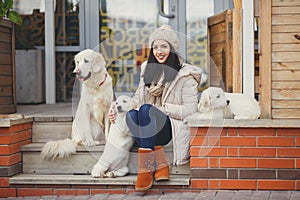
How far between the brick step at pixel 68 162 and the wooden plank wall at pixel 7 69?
0.73 m

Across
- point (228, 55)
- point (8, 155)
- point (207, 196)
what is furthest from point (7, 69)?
point (207, 196)

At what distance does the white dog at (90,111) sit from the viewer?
4188 millimetres

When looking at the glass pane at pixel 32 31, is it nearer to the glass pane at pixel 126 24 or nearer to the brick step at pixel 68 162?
the glass pane at pixel 126 24

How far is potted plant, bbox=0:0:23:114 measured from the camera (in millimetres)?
4969

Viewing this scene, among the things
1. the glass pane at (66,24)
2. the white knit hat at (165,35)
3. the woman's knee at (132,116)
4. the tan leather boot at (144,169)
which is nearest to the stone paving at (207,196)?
the tan leather boot at (144,169)

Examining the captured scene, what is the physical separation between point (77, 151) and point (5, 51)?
129 cm

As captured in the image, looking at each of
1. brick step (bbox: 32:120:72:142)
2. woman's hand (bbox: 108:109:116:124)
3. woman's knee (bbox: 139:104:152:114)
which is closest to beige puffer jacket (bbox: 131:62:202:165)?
woman's knee (bbox: 139:104:152:114)

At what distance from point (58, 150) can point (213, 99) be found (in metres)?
1.16

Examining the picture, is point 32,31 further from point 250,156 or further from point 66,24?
point 250,156

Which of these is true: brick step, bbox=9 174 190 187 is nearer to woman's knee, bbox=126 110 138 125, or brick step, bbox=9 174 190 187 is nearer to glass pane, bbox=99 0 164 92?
woman's knee, bbox=126 110 138 125

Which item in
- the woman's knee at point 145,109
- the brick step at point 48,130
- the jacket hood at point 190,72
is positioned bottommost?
the brick step at point 48,130

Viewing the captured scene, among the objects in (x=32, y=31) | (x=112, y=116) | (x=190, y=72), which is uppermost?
(x=32, y=31)

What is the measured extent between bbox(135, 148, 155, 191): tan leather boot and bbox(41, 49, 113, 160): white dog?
428mm

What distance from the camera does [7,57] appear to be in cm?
507
